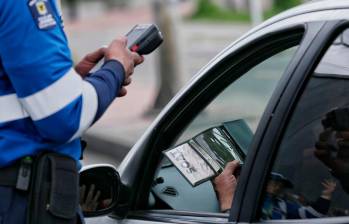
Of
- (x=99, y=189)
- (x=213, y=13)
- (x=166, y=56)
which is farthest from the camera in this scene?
(x=213, y=13)

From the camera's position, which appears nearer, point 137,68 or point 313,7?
point 313,7

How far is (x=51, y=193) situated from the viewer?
251cm

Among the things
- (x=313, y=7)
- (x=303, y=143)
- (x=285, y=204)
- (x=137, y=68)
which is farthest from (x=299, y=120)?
(x=137, y=68)

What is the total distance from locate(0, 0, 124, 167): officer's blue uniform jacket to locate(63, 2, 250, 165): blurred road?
6.81m

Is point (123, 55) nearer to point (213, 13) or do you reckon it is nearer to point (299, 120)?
point (299, 120)

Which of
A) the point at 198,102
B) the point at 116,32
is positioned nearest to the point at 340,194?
the point at 198,102

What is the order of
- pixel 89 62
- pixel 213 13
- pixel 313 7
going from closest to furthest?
pixel 313 7, pixel 89 62, pixel 213 13

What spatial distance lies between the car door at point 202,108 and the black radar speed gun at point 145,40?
0.26 metres

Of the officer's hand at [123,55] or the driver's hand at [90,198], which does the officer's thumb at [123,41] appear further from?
the driver's hand at [90,198]

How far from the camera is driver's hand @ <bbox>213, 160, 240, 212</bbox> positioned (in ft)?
9.52

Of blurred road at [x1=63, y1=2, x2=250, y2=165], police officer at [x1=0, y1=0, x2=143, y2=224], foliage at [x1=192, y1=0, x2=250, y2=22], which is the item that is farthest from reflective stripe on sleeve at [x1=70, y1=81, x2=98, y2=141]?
foliage at [x1=192, y1=0, x2=250, y2=22]

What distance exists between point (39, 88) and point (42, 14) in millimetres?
188

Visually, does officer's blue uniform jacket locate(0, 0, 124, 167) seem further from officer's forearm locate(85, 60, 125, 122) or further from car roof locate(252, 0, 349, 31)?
car roof locate(252, 0, 349, 31)

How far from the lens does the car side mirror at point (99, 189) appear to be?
3.08 meters
